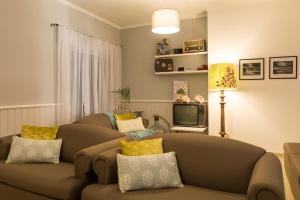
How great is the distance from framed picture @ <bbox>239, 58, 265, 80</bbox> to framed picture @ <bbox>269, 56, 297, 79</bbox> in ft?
0.45

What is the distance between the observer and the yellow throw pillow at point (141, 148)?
2.04 metres

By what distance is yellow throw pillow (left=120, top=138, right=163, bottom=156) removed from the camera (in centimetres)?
204

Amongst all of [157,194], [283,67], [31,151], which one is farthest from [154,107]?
[157,194]

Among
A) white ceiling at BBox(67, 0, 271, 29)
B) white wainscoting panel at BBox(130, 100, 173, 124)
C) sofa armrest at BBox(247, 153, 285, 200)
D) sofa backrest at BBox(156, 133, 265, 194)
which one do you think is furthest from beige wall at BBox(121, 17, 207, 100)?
sofa armrest at BBox(247, 153, 285, 200)

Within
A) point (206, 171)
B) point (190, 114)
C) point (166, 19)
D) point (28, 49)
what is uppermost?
point (166, 19)

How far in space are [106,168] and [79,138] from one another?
812mm

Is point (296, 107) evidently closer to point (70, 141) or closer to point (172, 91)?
point (172, 91)

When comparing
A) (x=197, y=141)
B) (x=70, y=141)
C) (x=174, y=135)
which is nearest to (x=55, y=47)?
(x=70, y=141)

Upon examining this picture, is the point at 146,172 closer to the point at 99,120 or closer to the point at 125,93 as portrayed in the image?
the point at 99,120

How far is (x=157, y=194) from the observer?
1718 mm

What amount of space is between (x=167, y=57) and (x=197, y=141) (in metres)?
3.14

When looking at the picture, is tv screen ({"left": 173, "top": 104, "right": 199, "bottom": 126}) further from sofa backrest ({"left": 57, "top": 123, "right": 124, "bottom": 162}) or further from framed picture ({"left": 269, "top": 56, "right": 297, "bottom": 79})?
sofa backrest ({"left": 57, "top": 123, "right": 124, "bottom": 162})

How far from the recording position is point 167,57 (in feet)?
16.2

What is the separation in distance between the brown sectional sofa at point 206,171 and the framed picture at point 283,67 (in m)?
2.43
